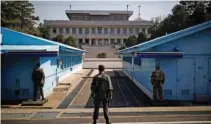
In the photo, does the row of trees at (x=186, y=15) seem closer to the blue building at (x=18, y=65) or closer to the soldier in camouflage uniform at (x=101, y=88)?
the blue building at (x=18, y=65)

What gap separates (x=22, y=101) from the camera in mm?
17531

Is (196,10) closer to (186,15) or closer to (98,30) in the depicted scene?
(186,15)

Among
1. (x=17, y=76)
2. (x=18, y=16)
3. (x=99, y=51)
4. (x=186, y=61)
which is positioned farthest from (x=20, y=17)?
(x=186, y=61)

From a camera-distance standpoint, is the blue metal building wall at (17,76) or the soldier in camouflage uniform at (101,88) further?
the blue metal building wall at (17,76)

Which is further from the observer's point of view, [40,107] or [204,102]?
[204,102]

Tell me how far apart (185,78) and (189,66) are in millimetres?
618

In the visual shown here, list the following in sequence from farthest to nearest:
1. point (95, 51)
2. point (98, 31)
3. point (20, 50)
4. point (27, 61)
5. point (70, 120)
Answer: point (98, 31) → point (95, 51) → point (27, 61) → point (20, 50) → point (70, 120)

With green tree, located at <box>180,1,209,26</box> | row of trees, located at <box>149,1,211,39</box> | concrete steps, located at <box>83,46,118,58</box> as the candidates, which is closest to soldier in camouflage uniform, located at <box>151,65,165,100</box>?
green tree, located at <box>180,1,209,26</box>

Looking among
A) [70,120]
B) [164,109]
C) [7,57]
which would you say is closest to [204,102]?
[164,109]

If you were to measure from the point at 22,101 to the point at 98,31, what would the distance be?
106030 millimetres

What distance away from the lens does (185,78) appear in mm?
18172

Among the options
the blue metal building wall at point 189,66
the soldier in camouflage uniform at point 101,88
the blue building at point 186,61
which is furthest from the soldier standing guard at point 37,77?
the soldier in camouflage uniform at point 101,88

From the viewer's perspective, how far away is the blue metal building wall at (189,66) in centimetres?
1803

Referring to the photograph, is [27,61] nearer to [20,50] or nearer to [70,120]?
[20,50]
